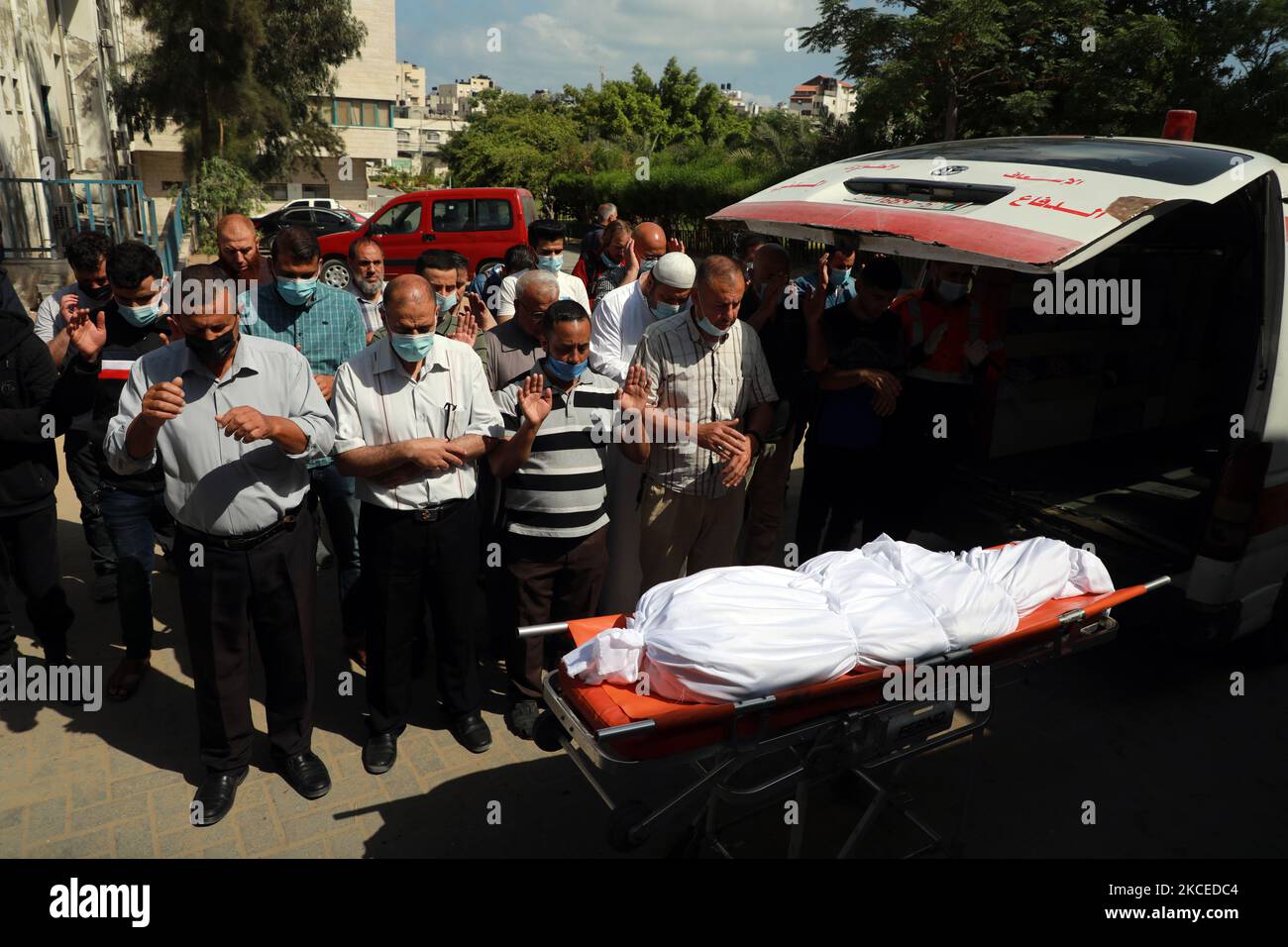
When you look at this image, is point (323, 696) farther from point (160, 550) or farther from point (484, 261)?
point (484, 261)

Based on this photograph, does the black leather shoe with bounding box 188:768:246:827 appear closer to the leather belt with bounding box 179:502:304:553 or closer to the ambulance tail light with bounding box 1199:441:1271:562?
the leather belt with bounding box 179:502:304:553

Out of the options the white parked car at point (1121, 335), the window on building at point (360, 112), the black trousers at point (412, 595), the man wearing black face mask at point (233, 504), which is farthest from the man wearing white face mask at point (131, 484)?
the window on building at point (360, 112)

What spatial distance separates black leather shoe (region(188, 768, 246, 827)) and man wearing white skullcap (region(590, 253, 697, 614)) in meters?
1.94

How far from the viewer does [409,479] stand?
11.2ft

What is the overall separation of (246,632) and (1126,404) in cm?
609

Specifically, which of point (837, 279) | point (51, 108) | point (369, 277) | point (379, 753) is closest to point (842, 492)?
point (837, 279)

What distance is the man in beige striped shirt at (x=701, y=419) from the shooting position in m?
3.86

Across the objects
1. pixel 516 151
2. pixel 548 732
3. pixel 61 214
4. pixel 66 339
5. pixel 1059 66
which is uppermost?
pixel 516 151

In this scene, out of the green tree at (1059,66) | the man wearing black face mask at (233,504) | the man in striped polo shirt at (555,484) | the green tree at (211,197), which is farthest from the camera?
the green tree at (211,197)

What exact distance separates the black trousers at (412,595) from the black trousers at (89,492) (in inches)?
85.5

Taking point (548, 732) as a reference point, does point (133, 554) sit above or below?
above

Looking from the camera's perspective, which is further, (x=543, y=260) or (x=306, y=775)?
(x=543, y=260)

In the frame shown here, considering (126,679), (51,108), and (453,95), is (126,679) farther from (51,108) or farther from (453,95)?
(453,95)

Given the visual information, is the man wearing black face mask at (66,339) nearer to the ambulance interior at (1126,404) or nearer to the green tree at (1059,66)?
the ambulance interior at (1126,404)
